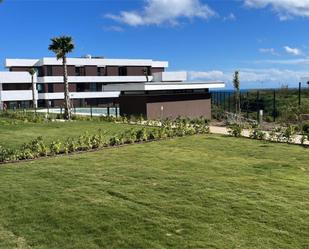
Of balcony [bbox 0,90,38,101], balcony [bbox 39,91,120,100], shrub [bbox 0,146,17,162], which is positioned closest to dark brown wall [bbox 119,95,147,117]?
shrub [bbox 0,146,17,162]

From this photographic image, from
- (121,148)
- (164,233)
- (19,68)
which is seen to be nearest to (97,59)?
(19,68)

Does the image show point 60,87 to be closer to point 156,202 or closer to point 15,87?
point 15,87

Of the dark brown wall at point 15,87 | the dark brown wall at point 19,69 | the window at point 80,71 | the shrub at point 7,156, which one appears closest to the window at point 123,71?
the window at point 80,71

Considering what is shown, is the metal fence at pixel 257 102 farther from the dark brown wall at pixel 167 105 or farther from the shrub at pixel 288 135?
the shrub at pixel 288 135

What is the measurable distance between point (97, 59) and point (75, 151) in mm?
53311

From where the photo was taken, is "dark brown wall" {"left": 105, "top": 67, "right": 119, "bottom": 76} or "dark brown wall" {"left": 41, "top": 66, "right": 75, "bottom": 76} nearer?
"dark brown wall" {"left": 41, "top": 66, "right": 75, "bottom": 76}

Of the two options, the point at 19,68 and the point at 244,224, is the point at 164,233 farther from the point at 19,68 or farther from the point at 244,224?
the point at 19,68

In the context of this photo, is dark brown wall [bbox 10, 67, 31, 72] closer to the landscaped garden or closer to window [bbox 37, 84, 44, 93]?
window [bbox 37, 84, 44, 93]

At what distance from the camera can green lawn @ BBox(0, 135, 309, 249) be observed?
20.2 ft

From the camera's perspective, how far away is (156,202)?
25.5ft

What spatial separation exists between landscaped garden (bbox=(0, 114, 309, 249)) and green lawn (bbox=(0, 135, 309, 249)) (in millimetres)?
15

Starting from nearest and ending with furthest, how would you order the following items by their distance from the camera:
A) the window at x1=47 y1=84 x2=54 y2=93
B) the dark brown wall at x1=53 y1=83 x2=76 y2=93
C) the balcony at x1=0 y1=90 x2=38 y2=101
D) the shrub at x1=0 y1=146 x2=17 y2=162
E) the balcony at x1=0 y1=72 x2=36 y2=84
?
the shrub at x1=0 y1=146 x2=17 y2=162
the balcony at x1=0 y1=72 x2=36 y2=84
the balcony at x1=0 y1=90 x2=38 y2=101
the window at x1=47 y1=84 x2=54 y2=93
the dark brown wall at x1=53 y1=83 x2=76 y2=93

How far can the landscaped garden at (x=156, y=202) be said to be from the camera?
20.2 feet

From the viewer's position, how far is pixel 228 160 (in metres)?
12.2
